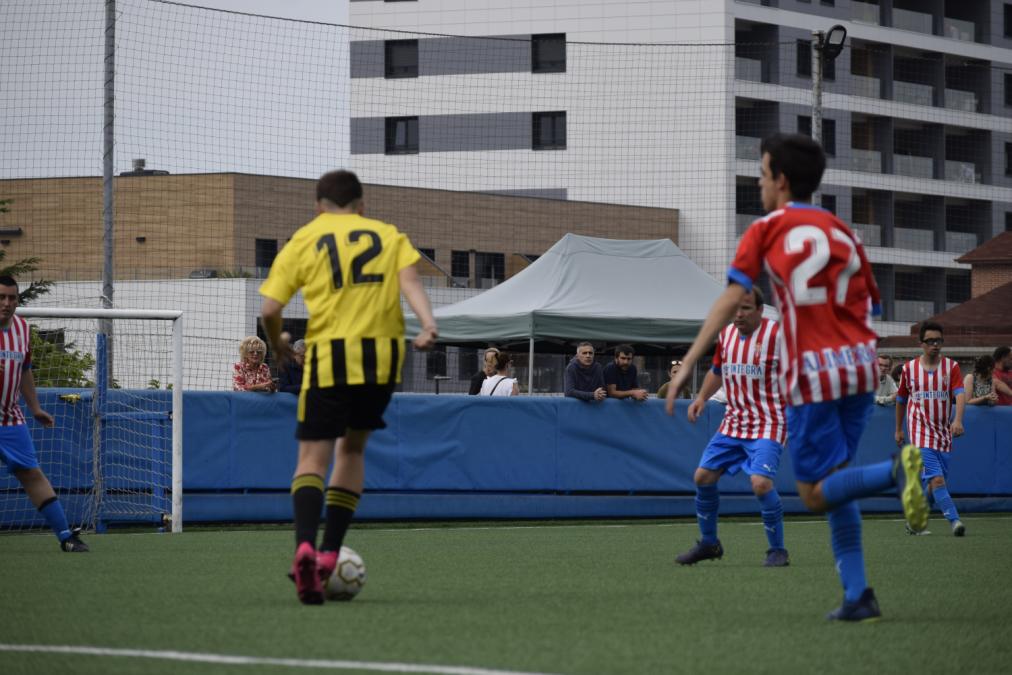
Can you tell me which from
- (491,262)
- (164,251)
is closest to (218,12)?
(164,251)

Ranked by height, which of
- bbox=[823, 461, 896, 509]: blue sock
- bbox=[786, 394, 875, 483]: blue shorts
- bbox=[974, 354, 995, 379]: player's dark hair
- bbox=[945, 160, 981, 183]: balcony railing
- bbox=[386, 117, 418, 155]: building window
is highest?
bbox=[386, 117, 418, 155]: building window

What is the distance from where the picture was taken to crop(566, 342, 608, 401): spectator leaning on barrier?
1772 cm

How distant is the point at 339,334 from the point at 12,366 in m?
4.95

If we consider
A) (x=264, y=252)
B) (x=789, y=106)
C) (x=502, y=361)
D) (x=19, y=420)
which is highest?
(x=789, y=106)

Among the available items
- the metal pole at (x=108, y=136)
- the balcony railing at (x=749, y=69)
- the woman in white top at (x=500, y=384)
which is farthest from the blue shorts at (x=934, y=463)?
the balcony railing at (x=749, y=69)

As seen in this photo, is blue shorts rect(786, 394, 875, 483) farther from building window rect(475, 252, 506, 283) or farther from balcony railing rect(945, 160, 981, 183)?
balcony railing rect(945, 160, 981, 183)

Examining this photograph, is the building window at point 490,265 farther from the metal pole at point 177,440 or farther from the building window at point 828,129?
the metal pole at point 177,440

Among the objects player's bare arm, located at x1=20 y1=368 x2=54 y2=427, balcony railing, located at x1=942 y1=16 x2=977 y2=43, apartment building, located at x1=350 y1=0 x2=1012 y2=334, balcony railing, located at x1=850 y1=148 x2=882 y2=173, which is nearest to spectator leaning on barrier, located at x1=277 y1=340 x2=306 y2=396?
player's bare arm, located at x1=20 y1=368 x2=54 y2=427

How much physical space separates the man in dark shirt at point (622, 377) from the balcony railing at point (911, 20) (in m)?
48.3

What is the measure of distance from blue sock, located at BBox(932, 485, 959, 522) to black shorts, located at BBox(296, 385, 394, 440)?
344 inches

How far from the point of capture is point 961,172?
63.4 meters

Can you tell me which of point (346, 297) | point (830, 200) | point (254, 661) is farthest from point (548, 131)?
point (254, 661)

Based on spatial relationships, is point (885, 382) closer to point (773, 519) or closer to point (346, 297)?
point (773, 519)

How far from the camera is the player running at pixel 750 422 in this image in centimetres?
1055
